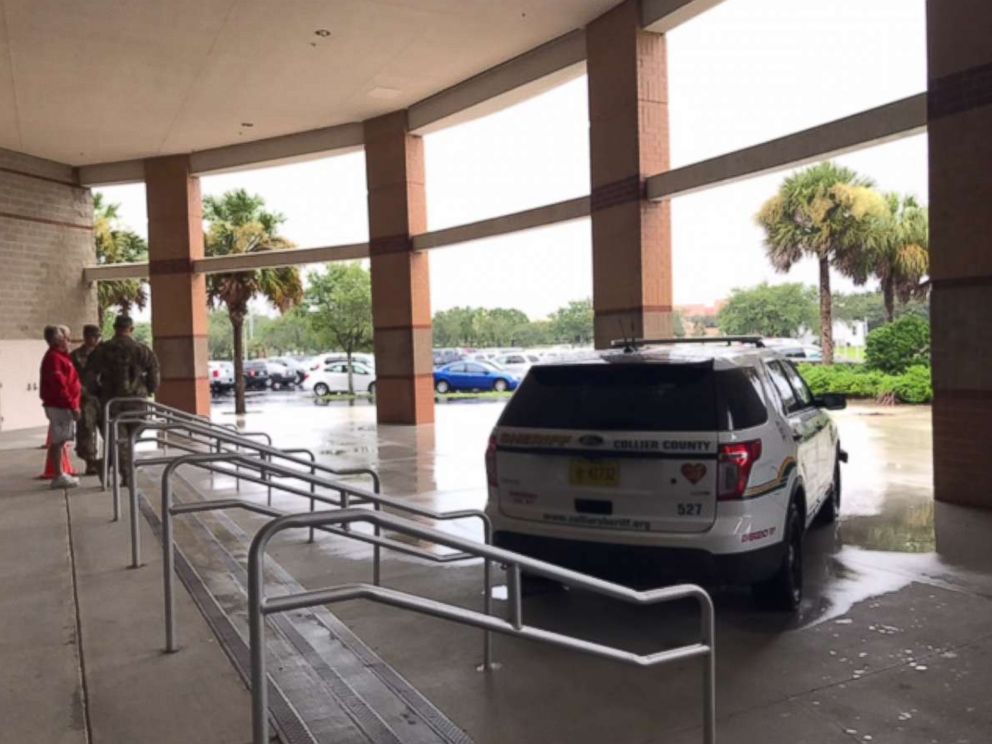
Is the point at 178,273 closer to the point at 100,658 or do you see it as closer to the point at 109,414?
the point at 109,414

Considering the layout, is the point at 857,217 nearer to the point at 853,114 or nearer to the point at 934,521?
the point at 853,114

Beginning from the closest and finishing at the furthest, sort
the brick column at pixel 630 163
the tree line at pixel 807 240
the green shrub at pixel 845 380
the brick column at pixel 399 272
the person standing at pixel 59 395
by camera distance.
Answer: the person standing at pixel 59 395 → the brick column at pixel 630 163 → the brick column at pixel 399 272 → the green shrub at pixel 845 380 → the tree line at pixel 807 240

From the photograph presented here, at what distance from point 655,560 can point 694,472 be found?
531mm

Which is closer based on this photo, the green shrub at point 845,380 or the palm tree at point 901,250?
the green shrub at point 845,380

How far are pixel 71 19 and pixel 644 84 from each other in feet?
27.6

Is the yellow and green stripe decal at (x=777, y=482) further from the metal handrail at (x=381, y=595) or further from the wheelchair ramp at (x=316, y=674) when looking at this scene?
the wheelchair ramp at (x=316, y=674)

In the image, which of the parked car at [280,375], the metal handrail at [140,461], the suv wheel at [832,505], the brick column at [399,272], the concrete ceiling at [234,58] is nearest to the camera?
the metal handrail at [140,461]

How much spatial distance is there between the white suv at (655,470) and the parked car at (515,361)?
1051 inches

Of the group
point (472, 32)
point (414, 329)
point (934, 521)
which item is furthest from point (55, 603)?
point (414, 329)

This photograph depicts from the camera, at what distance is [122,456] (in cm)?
880

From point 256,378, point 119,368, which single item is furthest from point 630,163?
point 256,378

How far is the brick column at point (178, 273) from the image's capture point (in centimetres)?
2072

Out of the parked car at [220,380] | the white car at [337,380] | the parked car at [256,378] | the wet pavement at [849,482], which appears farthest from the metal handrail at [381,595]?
the parked car at [256,378]

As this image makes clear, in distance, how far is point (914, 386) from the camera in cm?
1953
